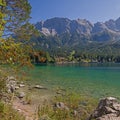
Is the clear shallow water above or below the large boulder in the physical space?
below

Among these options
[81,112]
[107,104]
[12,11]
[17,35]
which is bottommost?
[81,112]

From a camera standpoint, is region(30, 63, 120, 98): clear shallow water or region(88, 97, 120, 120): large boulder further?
region(30, 63, 120, 98): clear shallow water

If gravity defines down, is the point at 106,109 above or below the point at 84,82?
above

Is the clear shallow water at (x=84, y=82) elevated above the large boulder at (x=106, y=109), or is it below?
below

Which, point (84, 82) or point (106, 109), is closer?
point (106, 109)

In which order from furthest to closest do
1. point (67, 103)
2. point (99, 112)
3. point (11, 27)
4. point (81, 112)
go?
point (67, 103) < point (81, 112) < point (99, 112) < point (11, 27)

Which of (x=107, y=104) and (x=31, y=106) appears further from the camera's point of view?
(x=31, y=106)

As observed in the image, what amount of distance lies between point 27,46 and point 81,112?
10.5 m

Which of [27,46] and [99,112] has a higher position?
[27,46]

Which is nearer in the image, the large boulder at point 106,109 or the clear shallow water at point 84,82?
the large boulder at point 106,109

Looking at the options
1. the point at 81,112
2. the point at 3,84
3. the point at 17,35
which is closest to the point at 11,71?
the point at 3,84

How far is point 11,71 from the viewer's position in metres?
11.8

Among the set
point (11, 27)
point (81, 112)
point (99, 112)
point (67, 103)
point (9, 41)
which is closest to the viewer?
point (9, 41)

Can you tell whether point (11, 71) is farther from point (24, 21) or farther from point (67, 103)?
point (67, 103)
